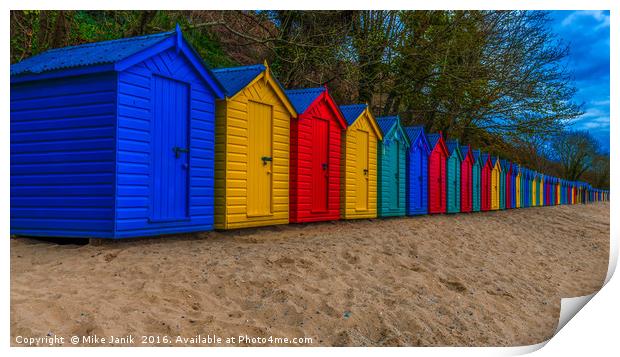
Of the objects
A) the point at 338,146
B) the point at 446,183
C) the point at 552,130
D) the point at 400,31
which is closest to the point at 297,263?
the point at 338,146

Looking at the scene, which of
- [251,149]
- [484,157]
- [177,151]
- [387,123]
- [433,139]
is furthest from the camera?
[484,157]

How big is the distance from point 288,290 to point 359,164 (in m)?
7.18

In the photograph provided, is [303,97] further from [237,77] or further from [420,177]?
[420,177]

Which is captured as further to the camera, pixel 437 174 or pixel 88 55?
pixel 437 174

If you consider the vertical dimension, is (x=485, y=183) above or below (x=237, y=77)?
below

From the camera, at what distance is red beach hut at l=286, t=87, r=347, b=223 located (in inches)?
425

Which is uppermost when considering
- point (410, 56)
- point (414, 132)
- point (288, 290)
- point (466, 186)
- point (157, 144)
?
point (410, 56)

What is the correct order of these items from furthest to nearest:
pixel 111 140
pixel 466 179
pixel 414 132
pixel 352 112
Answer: pixel 466 179 < pixel 414 132 < pixel 352 112 < pixel 111 140

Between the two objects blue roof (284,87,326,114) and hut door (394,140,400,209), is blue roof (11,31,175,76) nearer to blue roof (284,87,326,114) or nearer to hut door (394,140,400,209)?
blue roof (284,87,326,114)

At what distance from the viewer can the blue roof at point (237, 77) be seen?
922cm

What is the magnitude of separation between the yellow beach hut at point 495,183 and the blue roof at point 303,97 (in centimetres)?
1540

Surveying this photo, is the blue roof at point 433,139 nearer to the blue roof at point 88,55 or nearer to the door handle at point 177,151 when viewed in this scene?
the door handle at point 177,151

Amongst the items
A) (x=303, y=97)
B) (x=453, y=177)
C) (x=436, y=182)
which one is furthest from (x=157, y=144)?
(x=453, y=177)

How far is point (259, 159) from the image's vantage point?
984 centimetres
